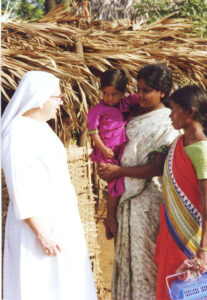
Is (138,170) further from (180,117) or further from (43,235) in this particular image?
(43,235)

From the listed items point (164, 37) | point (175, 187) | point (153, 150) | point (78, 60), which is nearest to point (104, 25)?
point (164, 37)

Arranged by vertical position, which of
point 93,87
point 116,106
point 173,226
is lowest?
point 173,226

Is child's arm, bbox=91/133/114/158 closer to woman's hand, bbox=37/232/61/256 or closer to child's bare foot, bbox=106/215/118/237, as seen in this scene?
child's bare foot, bbox=106/215/118/237

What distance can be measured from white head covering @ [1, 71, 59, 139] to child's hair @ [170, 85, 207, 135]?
0.83 metres

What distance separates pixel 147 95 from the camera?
9.54 feet

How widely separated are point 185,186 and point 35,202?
94 cm

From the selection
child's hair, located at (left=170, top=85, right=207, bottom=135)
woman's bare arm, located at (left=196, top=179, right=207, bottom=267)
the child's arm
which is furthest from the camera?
the child's arm

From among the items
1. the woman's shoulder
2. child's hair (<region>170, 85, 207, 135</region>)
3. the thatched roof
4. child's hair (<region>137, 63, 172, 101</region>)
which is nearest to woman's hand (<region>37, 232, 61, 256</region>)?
the woman's shoulder

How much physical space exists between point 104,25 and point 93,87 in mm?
1473

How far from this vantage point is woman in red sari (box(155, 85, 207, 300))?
248 centimetres

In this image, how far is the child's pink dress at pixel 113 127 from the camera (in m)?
3.09

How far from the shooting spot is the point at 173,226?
264cm

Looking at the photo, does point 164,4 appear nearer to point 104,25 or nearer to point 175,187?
point 104,25

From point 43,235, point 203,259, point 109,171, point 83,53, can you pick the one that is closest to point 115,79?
point 109,171
